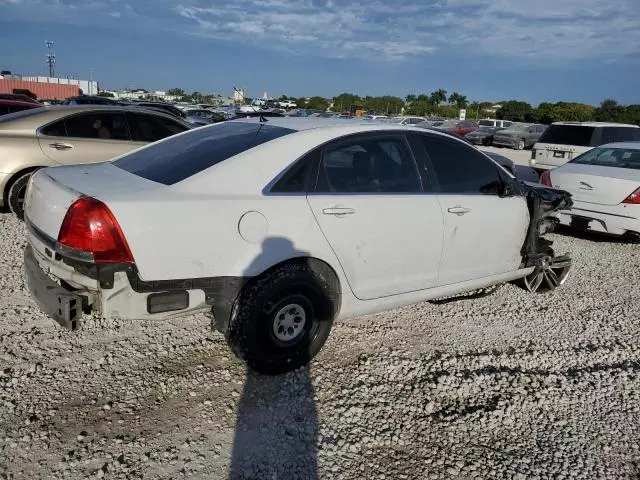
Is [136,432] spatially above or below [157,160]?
below

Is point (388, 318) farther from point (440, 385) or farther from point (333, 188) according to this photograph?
point (333, 188)

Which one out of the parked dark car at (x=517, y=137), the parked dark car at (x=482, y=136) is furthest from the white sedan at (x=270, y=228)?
the parked dark car at (x=482, y=136)

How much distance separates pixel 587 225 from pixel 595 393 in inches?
161

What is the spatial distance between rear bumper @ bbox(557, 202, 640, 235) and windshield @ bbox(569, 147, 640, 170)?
1016 millimetres

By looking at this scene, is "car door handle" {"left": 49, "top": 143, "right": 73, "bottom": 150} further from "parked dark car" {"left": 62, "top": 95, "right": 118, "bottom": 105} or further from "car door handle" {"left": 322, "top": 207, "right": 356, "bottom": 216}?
"parked dark car" {"left": 62, "top": 95, "right": 118, "bottom": 105}

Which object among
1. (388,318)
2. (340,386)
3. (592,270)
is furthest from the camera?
(592,270)

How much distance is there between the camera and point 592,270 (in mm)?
6164

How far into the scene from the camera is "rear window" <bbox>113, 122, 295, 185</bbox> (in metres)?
3.19

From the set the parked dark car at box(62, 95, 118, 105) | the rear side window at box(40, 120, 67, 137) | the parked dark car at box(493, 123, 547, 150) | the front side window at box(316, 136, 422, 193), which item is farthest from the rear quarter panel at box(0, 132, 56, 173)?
the parked dark car at box(493, 123, 547, 150)

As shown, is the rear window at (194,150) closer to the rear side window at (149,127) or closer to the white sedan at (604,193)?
the rear side window at (149,127)

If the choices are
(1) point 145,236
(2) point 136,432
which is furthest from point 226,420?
(1) point 145,236

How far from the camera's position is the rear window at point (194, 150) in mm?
3190

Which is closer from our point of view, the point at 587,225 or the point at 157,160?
the point at 157,160

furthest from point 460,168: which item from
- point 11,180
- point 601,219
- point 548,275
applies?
point 11,180
